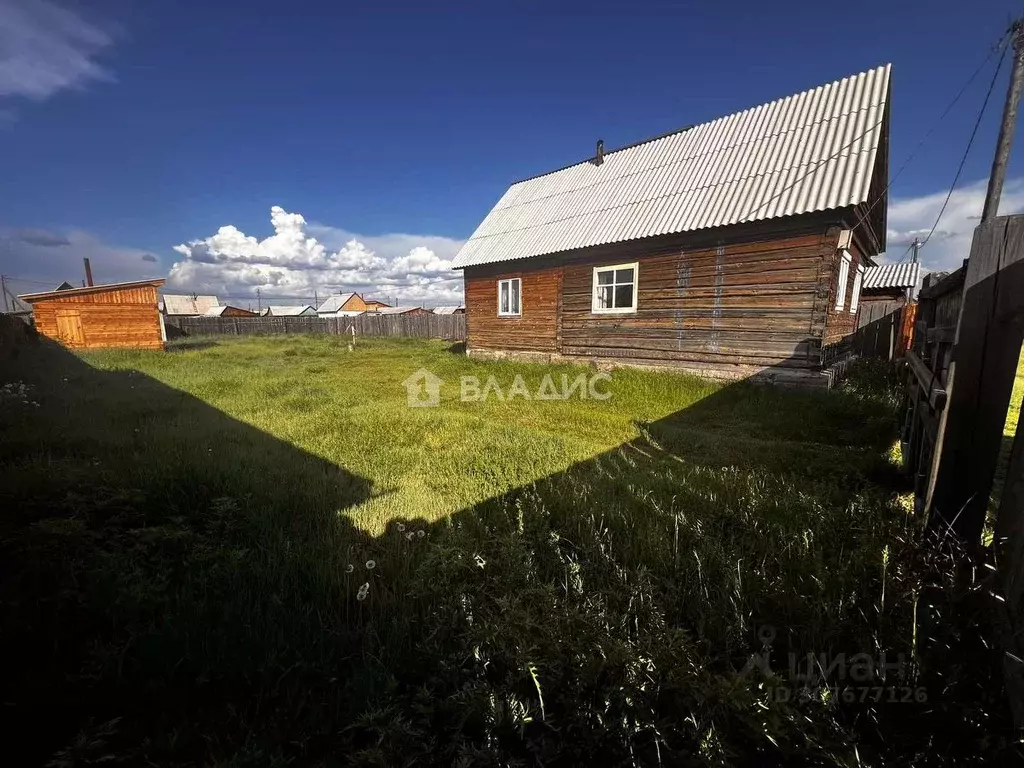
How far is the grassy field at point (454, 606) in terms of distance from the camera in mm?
1496

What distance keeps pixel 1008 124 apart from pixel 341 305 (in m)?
67.2

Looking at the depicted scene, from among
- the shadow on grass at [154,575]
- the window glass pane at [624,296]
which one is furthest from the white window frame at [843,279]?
the shadow on grass at [154,575]

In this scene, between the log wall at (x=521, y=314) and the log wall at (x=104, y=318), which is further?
the log wall at (x=104, y=318)

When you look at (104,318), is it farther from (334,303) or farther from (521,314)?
(334,303)

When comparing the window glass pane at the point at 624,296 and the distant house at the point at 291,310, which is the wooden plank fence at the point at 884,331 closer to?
the window glass pane at the point at 624,296

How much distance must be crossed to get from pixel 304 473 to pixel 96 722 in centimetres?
288

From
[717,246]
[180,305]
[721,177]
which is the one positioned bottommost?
[717,246]

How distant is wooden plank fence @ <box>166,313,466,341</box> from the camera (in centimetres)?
2927

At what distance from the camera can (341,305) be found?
213 ft

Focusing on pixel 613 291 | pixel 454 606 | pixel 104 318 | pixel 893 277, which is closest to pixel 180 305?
pixel 104 318

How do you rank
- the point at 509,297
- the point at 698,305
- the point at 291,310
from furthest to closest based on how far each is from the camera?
1. the point at 291,310
2. the point at 509,297
3. the point at 698,305

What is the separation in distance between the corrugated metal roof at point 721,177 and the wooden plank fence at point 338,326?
1483 cm

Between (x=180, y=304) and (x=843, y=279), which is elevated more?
(x=180, y=304)

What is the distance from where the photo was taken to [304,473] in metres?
4.29
